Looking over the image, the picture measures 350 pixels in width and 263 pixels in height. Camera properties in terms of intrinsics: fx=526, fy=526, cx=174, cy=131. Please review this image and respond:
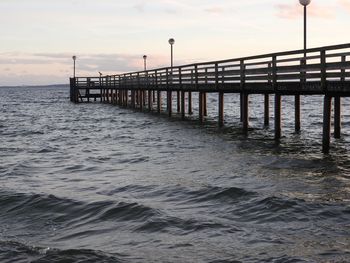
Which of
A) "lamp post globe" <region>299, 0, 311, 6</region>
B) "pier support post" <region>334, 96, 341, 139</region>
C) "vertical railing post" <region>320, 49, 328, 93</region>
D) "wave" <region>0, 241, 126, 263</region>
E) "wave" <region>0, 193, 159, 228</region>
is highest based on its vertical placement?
"lamp post globe" <region>299, 0, 311, 6</region>

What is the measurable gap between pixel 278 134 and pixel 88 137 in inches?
351

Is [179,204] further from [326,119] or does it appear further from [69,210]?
[326,119]

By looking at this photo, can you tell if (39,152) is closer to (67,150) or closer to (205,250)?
(67,150)

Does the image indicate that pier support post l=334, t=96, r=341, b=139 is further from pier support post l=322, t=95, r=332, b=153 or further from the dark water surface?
pier support post l=322, t=95, r=332, b=153

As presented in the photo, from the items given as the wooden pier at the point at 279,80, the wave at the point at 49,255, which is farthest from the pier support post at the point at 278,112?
the wave at the point at 49,255

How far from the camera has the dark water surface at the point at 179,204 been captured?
23.7ft

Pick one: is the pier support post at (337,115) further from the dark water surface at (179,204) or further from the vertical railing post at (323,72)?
the vertical railing post at (323,72)

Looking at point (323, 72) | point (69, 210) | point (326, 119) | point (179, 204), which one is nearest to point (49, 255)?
point (69, 210)

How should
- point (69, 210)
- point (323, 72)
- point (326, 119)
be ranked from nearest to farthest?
point (69, 210), point (323, 72), point (326, 119)

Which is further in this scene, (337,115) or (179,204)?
(337,115)

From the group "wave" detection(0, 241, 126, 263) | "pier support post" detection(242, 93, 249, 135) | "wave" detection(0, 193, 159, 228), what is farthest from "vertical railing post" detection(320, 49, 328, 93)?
"wave" detection(0, 241, 126, 263)

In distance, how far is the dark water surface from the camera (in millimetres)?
7223

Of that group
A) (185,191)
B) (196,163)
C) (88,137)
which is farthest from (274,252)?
(88,137)

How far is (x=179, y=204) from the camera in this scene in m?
9.84
